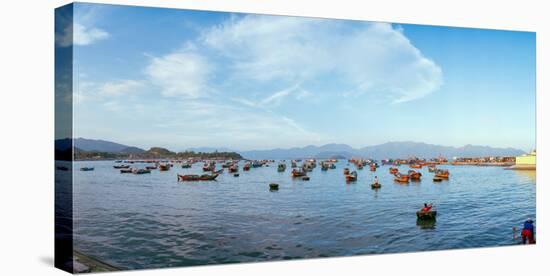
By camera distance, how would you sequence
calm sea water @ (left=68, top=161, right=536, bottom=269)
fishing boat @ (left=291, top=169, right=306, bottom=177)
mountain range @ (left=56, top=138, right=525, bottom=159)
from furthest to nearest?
fishing boat @ (left=291, top=169, right=306, bottom=177)
mountain range @ (left=56, top=138, right=525, bottom=159)
calm sea water @ (left=68, top=161, right=536, bottom=269)

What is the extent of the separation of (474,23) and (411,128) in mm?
1852

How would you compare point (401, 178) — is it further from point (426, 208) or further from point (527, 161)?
point (527, 161)

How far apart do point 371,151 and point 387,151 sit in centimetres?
24

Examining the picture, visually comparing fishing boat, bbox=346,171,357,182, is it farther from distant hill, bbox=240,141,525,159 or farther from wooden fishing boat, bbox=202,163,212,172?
wooden fishing boat, bbox=202,163,212,172

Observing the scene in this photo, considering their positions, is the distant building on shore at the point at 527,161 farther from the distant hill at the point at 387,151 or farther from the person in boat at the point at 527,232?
the person in boat at the point at 527,232

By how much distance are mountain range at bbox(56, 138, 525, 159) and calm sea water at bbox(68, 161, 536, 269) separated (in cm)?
22

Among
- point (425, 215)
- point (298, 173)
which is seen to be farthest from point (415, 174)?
point (298, 173)

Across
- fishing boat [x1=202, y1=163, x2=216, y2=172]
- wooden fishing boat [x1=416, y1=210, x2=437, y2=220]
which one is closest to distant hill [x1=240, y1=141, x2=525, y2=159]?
fishing boat [x1=202, y1=163, x2=216, y2=172]

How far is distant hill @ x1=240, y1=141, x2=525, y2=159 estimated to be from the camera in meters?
8.59

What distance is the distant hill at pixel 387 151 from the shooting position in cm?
859

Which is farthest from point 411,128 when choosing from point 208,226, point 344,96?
point 208,226

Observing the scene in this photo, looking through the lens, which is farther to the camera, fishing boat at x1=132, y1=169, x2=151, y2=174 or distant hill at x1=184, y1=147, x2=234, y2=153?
distant hill at x1=184, y1=147, x2=234, y2=153

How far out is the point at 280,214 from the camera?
27.2 ft

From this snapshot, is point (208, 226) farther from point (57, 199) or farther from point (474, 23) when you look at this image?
point (474, 23)
